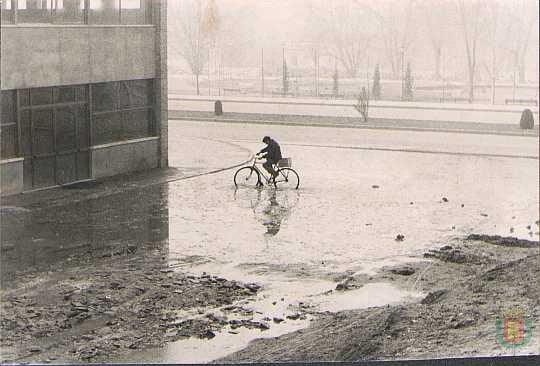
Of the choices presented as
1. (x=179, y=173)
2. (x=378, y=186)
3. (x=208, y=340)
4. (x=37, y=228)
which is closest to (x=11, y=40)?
(x=37, y=228)

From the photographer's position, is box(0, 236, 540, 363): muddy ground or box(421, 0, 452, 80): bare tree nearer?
box(0, 236, 540, 363): muddy ground

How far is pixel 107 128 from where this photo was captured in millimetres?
6797

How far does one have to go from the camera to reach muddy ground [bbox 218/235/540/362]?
7.14 m

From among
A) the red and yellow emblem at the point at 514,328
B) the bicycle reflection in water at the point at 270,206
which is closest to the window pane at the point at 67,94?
the bicycle reflection in water at the point at 270,206

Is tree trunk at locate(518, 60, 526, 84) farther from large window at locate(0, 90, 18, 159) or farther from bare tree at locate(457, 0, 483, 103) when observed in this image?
large window at locate(0, 90, 18, 159)

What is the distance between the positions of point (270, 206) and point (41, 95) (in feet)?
7.92

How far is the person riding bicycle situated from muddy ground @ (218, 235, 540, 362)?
1.20 meters

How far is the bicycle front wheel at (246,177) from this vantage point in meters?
7.25

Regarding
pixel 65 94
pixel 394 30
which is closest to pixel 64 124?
pixel 65 94

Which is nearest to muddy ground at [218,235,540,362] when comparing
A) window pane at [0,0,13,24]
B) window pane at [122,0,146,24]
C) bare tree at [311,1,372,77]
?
bare tree at [311,1,372,77]

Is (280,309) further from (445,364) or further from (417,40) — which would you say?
(417,40)

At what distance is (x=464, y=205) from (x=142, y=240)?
129 inches

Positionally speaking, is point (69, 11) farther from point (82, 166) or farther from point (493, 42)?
point (493, 42)

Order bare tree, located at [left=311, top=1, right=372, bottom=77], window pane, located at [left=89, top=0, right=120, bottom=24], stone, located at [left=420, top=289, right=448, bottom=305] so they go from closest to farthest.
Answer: window pane, located at [left=89, top=0, right=120, bottom=24], bare tree, located at [left=311, top=1, right=372, bottom=77], stone, located at [left=420, top=289, right=448, bottom=305]
